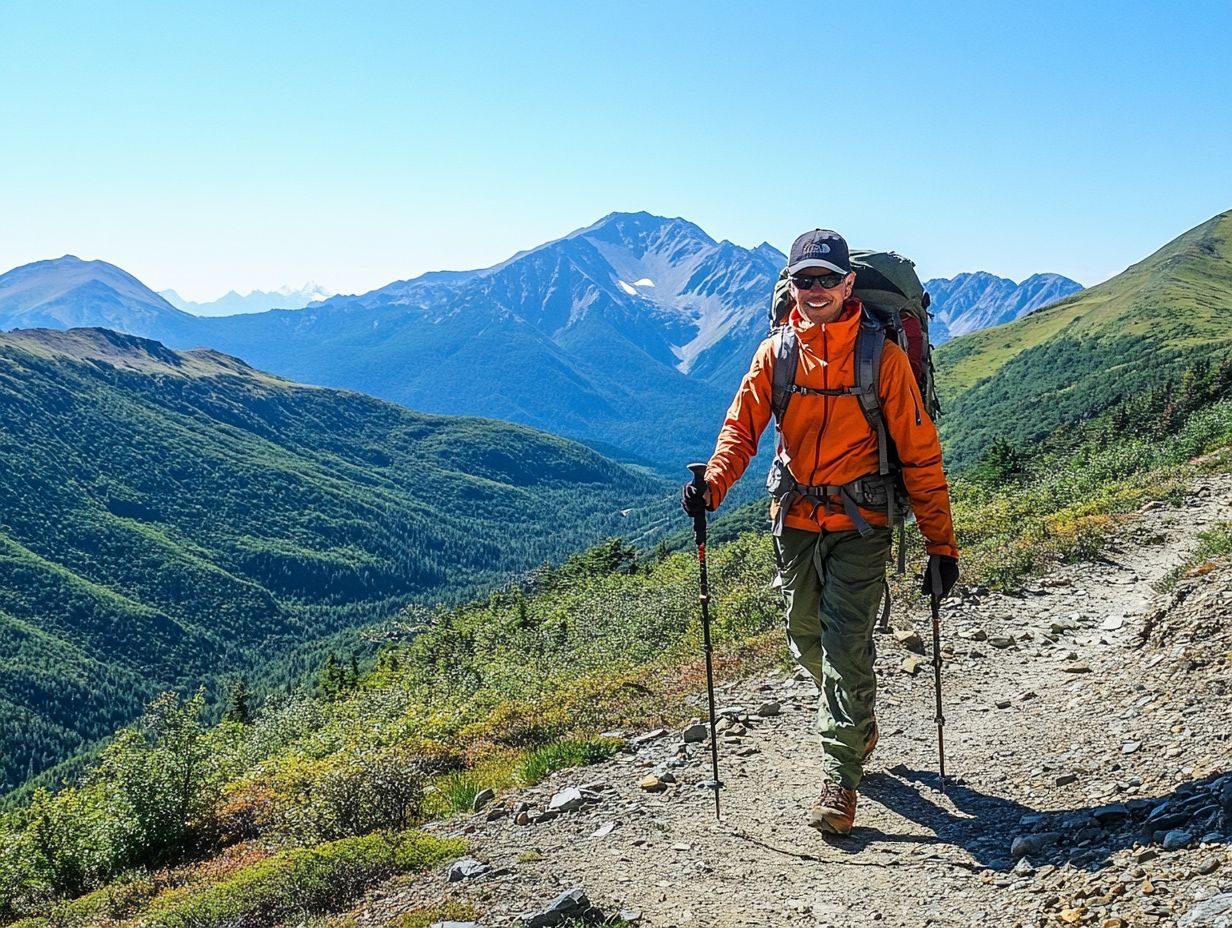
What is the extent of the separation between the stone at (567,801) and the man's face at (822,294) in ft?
14.0

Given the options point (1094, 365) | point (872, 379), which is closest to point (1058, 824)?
point (872, 379)

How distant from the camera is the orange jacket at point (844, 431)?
5781 mm

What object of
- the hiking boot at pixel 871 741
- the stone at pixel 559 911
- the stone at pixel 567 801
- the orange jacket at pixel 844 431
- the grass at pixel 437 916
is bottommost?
the stone at pixel 567 801

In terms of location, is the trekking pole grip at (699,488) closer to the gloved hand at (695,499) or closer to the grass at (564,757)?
the gloved hand at (695,499)

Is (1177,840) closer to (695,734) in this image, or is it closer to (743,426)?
(743,426)

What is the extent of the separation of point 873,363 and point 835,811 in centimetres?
312

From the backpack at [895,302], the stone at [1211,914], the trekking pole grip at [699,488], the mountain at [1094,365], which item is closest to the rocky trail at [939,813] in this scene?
the stone at [1211,914]

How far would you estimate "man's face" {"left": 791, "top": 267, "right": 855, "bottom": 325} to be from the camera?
5883 mm

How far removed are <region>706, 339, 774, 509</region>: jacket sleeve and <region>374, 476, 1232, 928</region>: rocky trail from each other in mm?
2519

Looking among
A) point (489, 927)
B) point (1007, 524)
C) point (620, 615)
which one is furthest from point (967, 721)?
point (620, 615)

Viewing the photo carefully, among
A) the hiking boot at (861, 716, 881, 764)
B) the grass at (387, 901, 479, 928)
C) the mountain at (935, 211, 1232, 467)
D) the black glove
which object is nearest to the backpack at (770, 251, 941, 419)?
the black glove

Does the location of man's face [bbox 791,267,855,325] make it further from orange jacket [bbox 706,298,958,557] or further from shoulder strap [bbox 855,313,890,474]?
shoulder strap [bbox 855,313,890,474]

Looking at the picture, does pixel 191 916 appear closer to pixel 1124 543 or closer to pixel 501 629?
pixel 1124 543

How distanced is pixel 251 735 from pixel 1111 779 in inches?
1061
